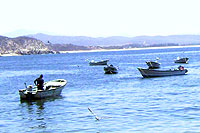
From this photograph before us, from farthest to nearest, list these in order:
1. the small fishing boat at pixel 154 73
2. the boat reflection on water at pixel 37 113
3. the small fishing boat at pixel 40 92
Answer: the small fishing boat at pixel 154 73 < the small fishing boat at pixel 40 92 < the boat reflection on water at pixel 37 113

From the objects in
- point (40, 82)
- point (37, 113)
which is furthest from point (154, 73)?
point (37, 113)

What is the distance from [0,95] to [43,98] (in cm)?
814

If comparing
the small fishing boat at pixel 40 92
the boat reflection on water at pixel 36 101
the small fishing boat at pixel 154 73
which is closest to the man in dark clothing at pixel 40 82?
the small fishing boat at pixel 40 92

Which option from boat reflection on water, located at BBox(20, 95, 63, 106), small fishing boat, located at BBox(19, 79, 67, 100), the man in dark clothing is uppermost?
the man in dark clothing

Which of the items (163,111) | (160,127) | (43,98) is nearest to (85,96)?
(43,98)

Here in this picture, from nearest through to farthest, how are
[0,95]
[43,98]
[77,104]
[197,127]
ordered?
1. [197,127]
2. [77,104]
3. [43,98]
4. [0,95]

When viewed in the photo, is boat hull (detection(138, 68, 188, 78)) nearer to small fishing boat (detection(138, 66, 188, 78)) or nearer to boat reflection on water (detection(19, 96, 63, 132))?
small fishing boat (detection(138, 66, 188, 78))

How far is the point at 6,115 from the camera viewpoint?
Answer: 93.7 feet

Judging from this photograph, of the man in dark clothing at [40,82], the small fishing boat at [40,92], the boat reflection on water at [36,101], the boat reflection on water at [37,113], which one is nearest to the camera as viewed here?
the boat reflection on water at [37,113]

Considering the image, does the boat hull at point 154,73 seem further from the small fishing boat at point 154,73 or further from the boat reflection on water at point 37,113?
the boat reflection on water at point 37,113

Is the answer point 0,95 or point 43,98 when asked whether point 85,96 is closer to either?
point 43,98

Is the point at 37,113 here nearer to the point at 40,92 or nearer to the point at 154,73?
the point at 40,92

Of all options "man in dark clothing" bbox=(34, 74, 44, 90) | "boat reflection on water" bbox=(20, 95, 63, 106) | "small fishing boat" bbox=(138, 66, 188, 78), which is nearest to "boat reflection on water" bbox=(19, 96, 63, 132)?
"boat reflection on water" bbox=(20, 95, 63, 106)

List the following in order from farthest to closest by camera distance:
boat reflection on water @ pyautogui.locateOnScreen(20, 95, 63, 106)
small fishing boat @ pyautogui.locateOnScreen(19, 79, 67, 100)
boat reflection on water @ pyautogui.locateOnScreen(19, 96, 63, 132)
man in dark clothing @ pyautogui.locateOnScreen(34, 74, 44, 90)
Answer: man in dark clothing @ pyautogui.locateOnScreen(34, 74, 44, 90), small fishing boat @ pyautogui.locateOnScreen(19, 79, 67, 100), boat reflection on water @ pyautogui.locateOnScreen(20, 95, 63, 106), boat reflection on water @ pyautogui.locateOnScreen(19, 96, 63, 132)
